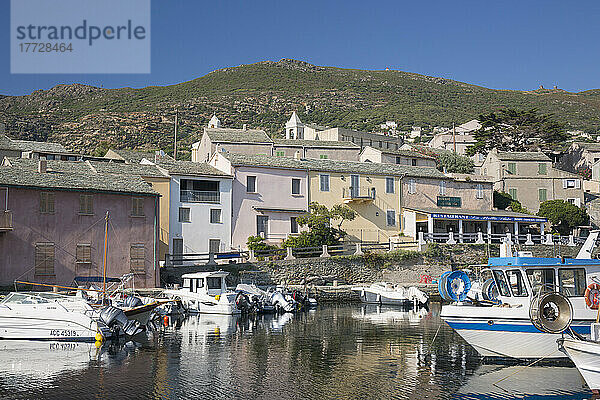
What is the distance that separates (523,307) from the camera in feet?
68.4

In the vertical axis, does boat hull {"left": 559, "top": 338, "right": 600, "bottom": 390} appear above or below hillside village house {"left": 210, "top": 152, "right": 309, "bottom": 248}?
below

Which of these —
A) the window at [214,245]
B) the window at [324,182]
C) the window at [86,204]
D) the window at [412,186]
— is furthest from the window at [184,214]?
the window at [412,186]

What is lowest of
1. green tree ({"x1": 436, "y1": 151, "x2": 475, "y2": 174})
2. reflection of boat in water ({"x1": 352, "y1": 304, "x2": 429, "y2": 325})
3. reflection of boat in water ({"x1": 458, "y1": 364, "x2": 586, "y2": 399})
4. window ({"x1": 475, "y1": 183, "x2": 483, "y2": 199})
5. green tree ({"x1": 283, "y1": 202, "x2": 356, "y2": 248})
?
reflection of boat in water ({"x1": 352, "y1": 304, "x2": 429, "y2": 325})

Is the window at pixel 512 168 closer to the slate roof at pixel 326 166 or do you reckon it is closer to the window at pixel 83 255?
the slate roof at pixel 326 166

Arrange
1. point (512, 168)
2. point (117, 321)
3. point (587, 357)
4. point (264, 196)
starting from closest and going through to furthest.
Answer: point (587, 357) < point (117, 321) < point (264, 196) < point (512, 168)

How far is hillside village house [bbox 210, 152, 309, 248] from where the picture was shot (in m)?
51.2

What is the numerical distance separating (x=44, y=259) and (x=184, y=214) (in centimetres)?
1297

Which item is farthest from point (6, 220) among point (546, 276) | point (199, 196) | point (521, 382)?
point (521, 382)

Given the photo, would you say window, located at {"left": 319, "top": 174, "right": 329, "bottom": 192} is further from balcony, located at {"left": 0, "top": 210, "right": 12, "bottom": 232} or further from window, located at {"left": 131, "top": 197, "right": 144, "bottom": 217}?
balcony, located at {"left": 0, "top": 210, "right": 12, "bottom": 232}

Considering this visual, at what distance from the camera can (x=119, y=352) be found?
77.5 feet

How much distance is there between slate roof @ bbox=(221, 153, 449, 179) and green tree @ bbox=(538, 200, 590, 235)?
34.4 feet

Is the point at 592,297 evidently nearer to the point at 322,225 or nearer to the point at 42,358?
the point at 42,358

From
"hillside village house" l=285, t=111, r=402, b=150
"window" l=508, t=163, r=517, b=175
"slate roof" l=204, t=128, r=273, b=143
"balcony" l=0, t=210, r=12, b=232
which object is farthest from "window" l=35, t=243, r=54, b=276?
"hillside village house" l=285, t=111, r=402, b=150

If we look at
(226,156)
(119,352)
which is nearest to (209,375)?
(119,352)
